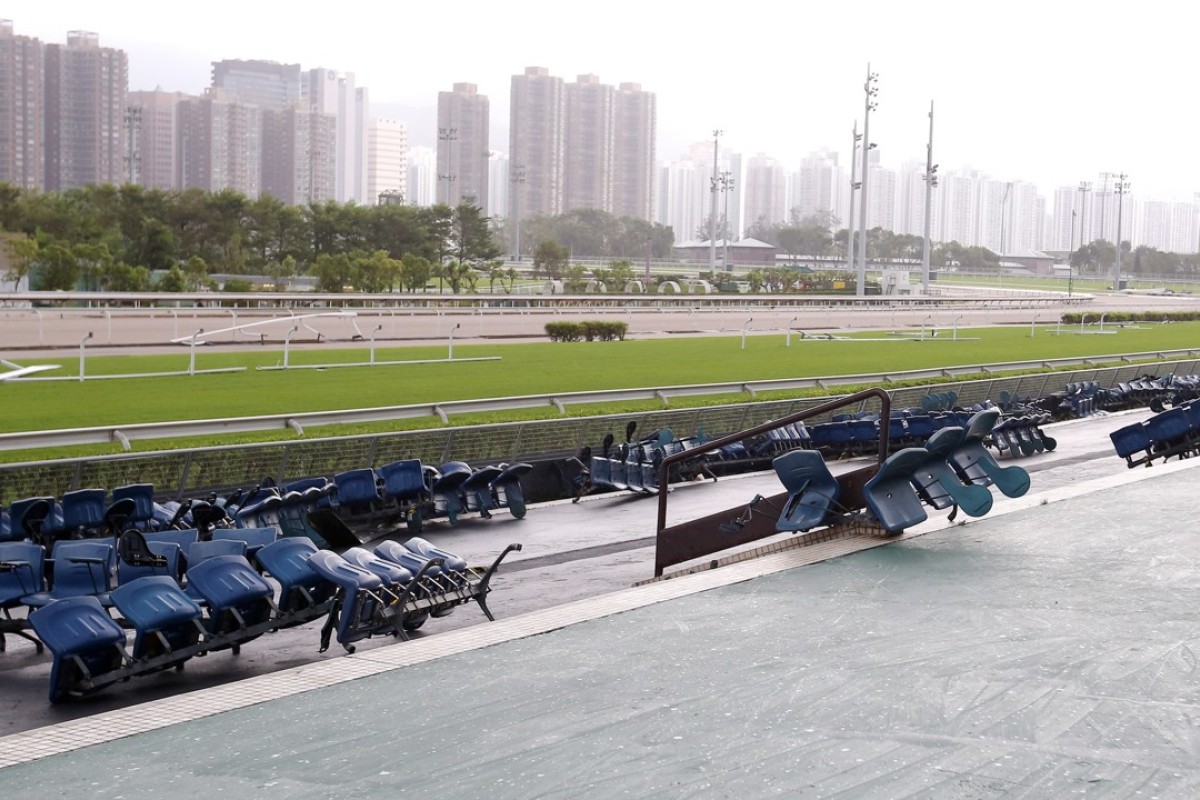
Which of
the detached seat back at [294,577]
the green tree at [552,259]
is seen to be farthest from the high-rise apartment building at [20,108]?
the detached seat back at [294,577]

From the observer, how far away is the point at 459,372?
27.9 m

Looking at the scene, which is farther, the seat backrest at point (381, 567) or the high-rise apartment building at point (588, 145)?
the high-rise apartment building at point (588, 145)

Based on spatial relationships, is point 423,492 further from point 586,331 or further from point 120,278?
point 120,278

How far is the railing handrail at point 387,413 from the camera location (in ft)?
46.9

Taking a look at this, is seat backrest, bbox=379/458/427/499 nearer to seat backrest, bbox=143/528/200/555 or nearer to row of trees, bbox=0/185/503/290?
seat backrest, bbox=143/528/200/555

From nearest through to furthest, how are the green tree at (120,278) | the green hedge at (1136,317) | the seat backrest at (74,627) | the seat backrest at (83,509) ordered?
the seat backrest at (74,627) < the seat backrest at (83,509) < the green tree at (120,278) < the green hedge at (1136,317)

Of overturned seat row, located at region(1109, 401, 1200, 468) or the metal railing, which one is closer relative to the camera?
the metal railing

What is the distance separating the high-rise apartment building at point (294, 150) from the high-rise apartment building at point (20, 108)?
3573 centimetres

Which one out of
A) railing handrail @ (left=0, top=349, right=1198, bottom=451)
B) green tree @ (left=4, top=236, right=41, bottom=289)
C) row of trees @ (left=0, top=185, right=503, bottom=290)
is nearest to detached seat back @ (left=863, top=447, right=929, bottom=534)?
railing handrail @ (left=0, top=349, right=1198, bottom=451)

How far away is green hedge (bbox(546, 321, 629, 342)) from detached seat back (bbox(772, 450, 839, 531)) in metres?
30.4

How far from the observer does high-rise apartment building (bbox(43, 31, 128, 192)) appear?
430 feet

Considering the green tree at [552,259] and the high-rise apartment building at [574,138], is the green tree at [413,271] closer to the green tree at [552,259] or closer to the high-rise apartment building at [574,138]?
the green tree at [552,259]

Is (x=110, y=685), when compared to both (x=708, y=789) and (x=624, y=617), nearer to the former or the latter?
(x=624, y=617)

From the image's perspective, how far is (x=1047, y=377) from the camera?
25734 millimetres
